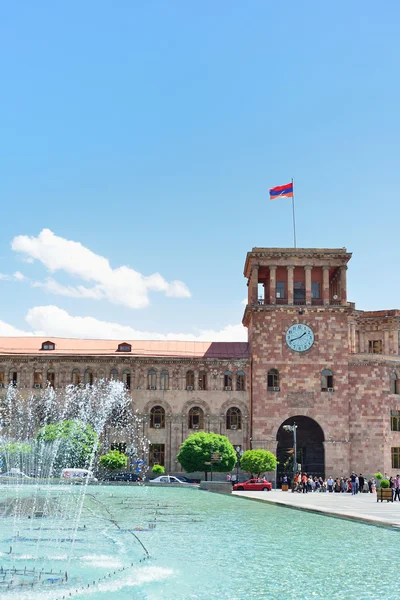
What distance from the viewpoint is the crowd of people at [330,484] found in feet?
155

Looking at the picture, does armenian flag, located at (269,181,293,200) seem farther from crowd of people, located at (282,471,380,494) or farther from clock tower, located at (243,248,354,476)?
crowd of people, located at (282,471,380,494)

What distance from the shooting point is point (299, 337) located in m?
58.3

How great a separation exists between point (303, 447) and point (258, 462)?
10.2 metres

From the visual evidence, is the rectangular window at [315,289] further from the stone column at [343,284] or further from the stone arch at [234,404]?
the stone arch at [234,404]

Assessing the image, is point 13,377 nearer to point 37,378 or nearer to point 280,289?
point 37,378

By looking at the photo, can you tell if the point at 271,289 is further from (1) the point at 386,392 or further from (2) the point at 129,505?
(2) the point at 129,505

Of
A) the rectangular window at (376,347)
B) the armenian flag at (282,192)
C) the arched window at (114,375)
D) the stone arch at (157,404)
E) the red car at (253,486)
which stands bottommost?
the red car at (253,486)

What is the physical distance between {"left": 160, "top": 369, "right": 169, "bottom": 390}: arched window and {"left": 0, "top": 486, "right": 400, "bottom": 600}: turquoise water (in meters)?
35.5

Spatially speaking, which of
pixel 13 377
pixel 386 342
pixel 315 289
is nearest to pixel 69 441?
pixel 13 377

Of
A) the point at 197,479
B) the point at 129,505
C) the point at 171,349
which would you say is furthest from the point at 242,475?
the point at 129,505

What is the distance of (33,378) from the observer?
61000mm

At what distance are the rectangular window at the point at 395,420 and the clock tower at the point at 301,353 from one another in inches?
163

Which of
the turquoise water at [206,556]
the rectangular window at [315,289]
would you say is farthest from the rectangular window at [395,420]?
the turquoise water at [206,556]

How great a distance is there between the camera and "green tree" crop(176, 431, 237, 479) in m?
53.2
